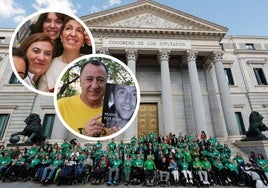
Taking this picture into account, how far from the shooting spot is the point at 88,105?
2.38 m

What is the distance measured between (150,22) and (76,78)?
1972cm

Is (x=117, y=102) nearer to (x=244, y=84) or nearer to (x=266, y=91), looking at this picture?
(x=244, y=84)

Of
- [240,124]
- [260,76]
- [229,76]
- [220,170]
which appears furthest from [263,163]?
[260,76]

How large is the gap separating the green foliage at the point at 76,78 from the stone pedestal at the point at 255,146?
45.2 ft

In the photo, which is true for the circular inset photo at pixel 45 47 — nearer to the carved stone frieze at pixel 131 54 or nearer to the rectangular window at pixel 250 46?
the carved stone frieze at pixel 131 54

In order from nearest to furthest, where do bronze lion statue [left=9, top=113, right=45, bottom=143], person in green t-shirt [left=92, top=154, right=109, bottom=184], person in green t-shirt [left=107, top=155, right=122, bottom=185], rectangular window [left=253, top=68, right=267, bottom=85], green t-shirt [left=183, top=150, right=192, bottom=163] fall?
1. person in green t-shirt [left=107, top=155, right=122, bottom=185]
2. person in green t-shirt [left=92, top=154, right=109, bottom=184]
3. green t-shirt [left=183, top=150, right=192, bottom=163]
4. bronze lion statue [left=9, top=113, right=45, bottom=143]
5. rectangular window [left=253, top=68, right=267, bottom=85]

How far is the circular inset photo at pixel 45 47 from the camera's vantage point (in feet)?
8.36

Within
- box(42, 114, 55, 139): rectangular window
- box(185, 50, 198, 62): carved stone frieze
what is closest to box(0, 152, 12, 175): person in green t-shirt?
box(42, 114, 55, 139): rectangular window

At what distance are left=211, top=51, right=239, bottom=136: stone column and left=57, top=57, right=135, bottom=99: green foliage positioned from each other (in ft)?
55.7

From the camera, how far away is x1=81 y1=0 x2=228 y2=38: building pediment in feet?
63.9

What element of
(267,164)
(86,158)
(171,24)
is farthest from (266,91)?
(86,158)

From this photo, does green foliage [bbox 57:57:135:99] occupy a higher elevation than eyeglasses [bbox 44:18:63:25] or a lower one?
lower

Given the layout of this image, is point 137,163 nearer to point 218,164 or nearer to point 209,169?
point 209,169

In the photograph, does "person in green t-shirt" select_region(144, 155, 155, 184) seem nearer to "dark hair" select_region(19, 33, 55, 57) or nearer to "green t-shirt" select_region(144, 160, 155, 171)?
"green t-shirt" select_region(144, 160, 155, 171)
